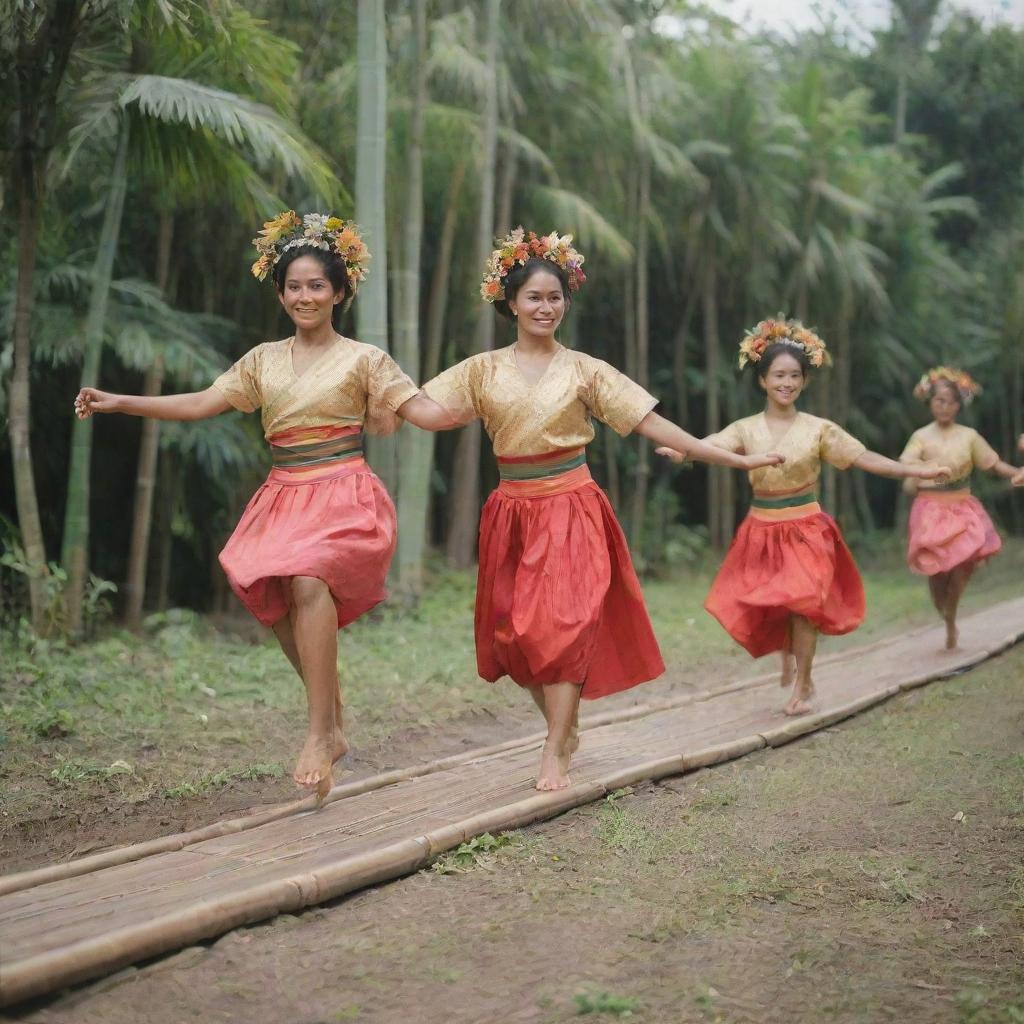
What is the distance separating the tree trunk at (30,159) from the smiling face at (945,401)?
5.62 meters

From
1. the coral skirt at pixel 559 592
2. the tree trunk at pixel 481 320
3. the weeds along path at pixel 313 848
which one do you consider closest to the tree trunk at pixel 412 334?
the tree trunk at pixel 481 320

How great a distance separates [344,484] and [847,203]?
567 inches

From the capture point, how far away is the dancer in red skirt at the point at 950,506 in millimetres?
8078

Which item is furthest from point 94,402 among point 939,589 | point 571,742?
point 939,589

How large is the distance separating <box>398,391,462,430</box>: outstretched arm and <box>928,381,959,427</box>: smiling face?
486 cm

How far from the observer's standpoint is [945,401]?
8156 mm

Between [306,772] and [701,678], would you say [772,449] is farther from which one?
[306,772]

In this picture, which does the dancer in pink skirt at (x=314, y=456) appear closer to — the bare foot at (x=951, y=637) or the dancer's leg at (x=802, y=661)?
the dancer's leg at (x=802, y=661)

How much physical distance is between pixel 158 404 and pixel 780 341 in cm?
323

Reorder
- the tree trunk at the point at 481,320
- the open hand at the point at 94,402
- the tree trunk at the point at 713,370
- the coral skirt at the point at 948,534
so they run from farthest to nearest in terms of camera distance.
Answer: the tree trunk at the point at 713,370
the tree trunk at the point at 481,320
the coral skirt at the point at 948,534
the open hand at the point at 94,402

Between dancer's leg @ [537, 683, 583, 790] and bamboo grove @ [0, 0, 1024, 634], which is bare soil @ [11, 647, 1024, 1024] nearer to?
dancer's leg @ [537, 683, 583, 790]

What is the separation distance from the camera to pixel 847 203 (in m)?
17.0

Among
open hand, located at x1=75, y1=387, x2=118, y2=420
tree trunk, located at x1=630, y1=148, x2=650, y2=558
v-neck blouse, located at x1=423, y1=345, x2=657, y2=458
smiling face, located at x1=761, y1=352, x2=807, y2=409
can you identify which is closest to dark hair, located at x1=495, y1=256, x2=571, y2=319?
v-neck blouse, located at x1=423, y1=345, x2=657, y2=458

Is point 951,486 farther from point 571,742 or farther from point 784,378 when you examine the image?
point 571,742
